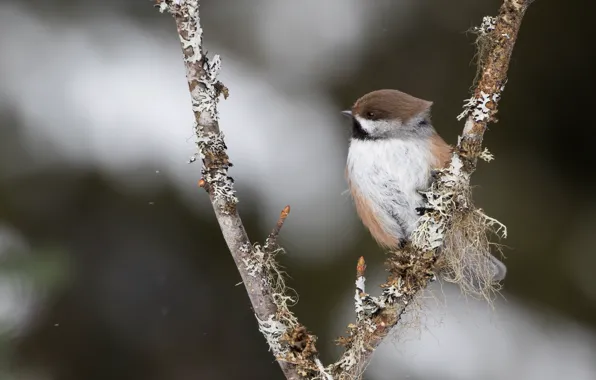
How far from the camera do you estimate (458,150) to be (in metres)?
1.75

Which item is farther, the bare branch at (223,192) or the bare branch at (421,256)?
the bare branch at (421,256)

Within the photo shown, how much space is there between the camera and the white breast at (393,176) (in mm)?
2232

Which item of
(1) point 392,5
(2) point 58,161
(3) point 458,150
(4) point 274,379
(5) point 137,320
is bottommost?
(4) point 274,379

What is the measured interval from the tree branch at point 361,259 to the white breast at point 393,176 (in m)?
0.39

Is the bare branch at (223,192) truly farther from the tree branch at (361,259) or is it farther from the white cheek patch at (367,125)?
the white cheek patch at (367,125)

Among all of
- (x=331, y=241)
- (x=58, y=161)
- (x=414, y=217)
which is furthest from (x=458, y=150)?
(x=58, y=161)

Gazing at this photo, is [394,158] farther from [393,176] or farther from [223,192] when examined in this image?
[223,192]

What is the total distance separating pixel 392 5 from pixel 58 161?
1.77m

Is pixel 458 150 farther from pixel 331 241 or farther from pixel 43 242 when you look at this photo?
pixel 43 242

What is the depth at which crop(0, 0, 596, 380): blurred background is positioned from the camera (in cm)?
325

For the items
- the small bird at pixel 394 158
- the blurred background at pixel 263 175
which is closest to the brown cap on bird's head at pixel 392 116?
the small bird at pixel 394 158

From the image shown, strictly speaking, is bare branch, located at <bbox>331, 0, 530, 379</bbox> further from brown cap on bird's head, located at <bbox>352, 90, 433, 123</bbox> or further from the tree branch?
brown cap on bird's head, located at <bbox>352, 90, 433, 123</bbox>

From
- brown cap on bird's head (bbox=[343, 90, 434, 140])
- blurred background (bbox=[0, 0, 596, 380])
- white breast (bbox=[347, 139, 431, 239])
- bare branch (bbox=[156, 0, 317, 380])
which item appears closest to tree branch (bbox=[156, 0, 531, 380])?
bare branch (bbox=[156, 0, 317, 380])

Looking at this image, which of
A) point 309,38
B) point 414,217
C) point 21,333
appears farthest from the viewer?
point 309,38
